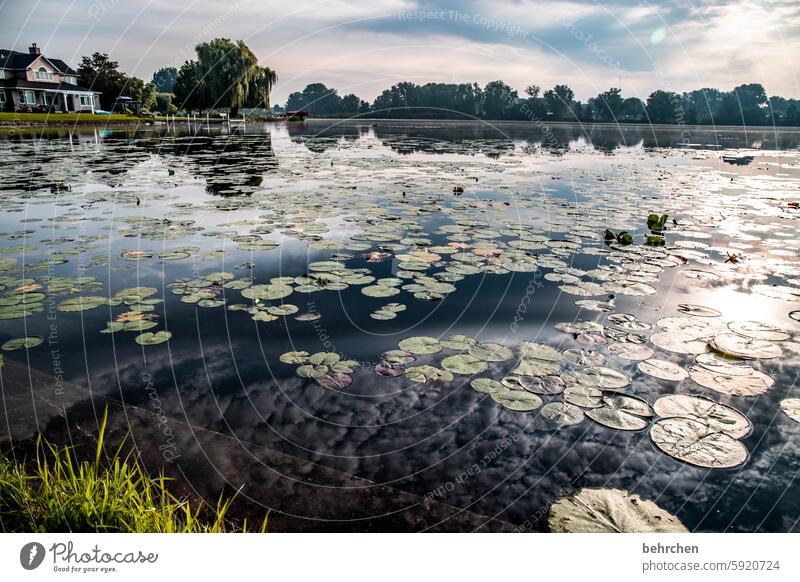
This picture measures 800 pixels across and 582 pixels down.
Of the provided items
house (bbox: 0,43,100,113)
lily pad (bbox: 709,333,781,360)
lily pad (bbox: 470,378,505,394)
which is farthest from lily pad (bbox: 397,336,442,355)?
house (bbox: 0,43,100,113)

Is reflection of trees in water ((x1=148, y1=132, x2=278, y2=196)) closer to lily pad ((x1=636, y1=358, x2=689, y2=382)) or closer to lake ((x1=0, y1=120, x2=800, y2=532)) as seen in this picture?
lake ((x1=0, y1=120, x2=800, y2=532))

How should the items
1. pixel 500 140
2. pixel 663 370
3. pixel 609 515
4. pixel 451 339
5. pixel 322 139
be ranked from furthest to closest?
pixel 500 140, pixel 322 139, pixel 451 339, pixel 663 370, pixel 609 515

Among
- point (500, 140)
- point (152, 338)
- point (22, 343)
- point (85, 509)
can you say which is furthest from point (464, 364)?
point (500, 140)

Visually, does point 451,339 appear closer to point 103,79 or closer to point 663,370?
point 663,370

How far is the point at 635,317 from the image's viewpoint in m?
6.08

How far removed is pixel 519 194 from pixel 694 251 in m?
6.34

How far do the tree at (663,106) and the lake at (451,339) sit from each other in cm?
8602

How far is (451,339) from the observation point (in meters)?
5.61

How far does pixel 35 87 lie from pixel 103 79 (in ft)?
37.2

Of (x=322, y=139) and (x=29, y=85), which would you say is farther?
(x=29, y=85)
